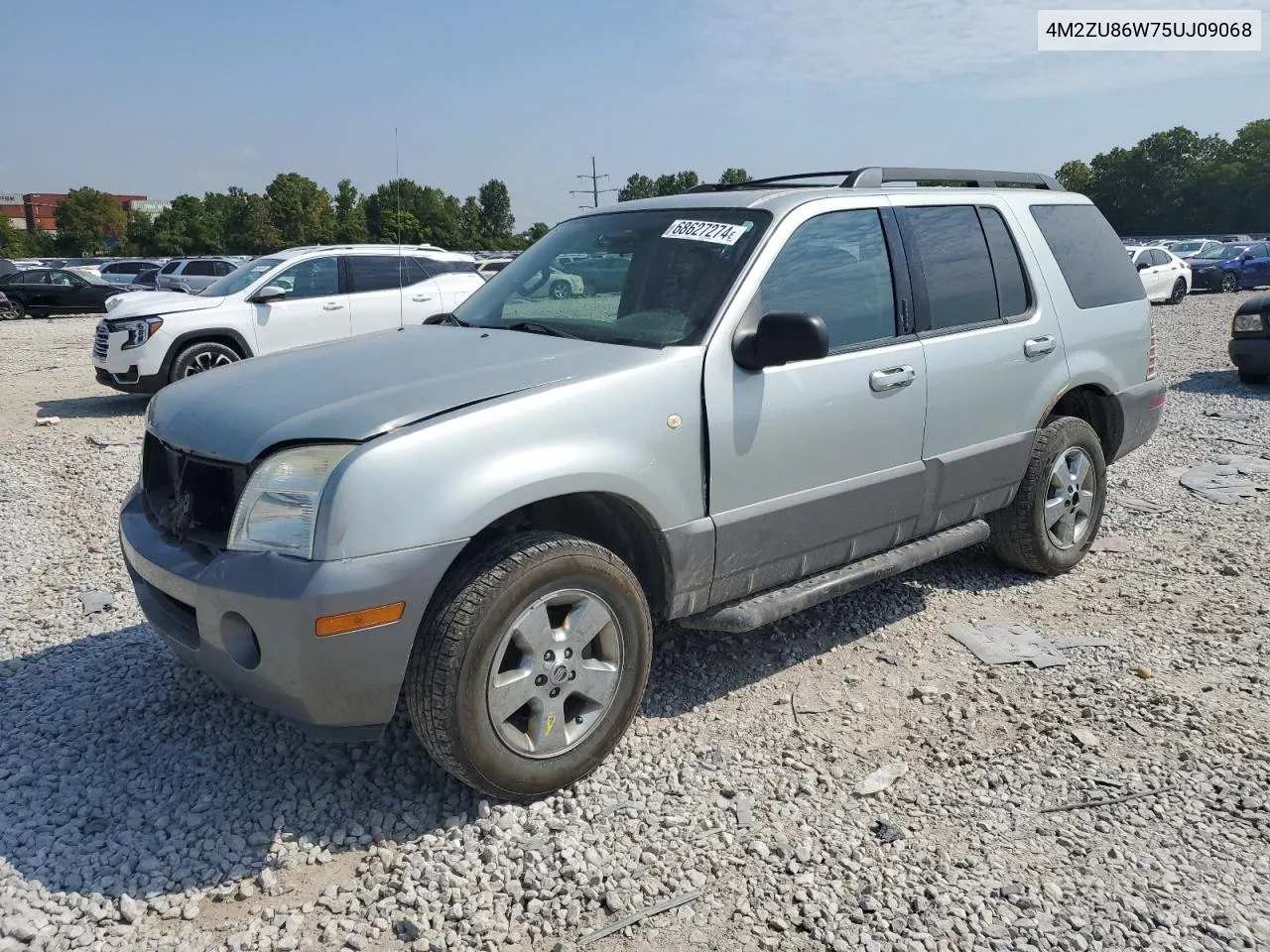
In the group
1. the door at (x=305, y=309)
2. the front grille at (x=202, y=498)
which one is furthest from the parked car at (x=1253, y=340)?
the front grille at (x=202, y=498)

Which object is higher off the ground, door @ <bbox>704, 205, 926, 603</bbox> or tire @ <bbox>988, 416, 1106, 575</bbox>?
door @ <bbox>704, 205, 926, 603</bbox>

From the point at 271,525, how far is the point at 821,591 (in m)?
2.03

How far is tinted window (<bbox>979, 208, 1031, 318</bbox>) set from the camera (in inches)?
180

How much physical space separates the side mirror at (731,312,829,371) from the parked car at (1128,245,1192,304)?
71.6 ft

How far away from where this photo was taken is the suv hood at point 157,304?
1019 centimetres

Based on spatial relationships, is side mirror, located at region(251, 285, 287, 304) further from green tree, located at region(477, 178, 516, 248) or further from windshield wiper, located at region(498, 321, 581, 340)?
green tree, located at region(477, 178, 516, 248)

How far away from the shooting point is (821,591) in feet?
12.3

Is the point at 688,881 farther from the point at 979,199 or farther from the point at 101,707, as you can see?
the point at 979,199

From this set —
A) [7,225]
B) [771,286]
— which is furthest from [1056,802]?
[7,225]

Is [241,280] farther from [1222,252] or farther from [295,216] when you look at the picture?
[295,216]

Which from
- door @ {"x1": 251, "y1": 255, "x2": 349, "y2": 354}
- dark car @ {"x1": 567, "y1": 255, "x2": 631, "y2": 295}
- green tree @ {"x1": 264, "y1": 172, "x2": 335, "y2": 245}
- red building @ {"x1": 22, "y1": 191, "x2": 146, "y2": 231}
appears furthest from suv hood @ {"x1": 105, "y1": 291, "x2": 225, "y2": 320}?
red building @ {"x1": 22, "y1": 191, "x2": 146, "y2": 231}

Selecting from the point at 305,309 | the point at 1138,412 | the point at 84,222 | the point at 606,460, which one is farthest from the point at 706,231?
the point at 84,222

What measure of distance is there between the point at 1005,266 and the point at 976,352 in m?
0.59

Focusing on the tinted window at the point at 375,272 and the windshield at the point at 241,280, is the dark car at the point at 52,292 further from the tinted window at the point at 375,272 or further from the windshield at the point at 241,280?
the tinted window at the point at 375,272
